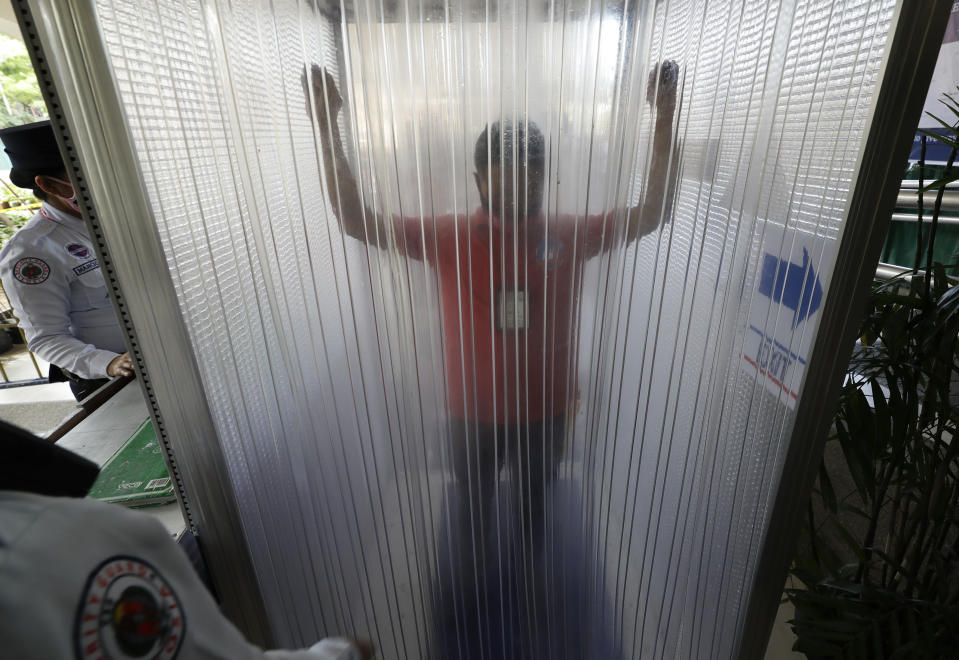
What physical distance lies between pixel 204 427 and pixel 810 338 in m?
0.92

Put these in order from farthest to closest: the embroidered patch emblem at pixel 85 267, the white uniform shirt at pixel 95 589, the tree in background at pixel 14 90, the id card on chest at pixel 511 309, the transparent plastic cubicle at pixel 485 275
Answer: the tree in background at pixel 14 90, the embroidered patch emblem at pixel 85 267, the id card on chest at pixel 511 309, the transparent plastic cubicle at pixel 485 275, the white uniform shirt at pixel 95 589

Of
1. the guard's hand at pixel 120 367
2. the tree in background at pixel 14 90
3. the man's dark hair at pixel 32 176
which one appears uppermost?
the tree in background at pixel 14 90

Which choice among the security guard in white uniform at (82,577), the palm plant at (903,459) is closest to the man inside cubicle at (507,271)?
the security guard in white uniform at (82,577)

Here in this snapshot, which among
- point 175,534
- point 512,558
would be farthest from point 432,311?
point 175,534

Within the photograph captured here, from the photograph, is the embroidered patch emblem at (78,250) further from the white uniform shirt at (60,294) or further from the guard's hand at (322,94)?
the guard's hand at (322,94)

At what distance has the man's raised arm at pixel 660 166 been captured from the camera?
2.17 feet

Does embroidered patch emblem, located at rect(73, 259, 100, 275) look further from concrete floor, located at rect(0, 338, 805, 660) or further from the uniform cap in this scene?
concrete floor, located at rect(0, 338, 805, 660)

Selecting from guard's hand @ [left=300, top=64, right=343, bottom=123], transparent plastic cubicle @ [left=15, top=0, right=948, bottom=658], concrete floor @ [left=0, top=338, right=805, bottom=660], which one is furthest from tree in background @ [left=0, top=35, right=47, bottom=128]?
guard's hand @ [left=300, top=64, right=343, bottom=123]

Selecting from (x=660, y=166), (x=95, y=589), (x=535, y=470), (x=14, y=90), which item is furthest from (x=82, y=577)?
(x=14, y=90)

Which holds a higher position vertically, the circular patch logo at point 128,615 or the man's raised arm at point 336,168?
the man's raised arm at point 336,168

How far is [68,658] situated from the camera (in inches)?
14.0

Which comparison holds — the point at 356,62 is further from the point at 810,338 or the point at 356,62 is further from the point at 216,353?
the point at 810,338

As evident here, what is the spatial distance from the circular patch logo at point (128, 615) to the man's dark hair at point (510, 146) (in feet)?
1.78

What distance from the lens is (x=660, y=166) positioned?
70 centimetres
